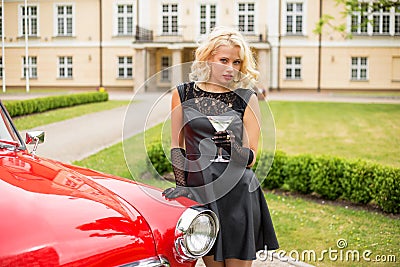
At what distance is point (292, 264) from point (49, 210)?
2744mm

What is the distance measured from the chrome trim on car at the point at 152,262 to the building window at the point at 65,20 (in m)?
30.5

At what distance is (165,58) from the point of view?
116ft

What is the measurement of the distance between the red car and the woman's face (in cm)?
70

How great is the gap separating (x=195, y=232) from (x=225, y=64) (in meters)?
0.92

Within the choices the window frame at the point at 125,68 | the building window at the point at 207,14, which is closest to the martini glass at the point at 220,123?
the building window at the point at 207,14

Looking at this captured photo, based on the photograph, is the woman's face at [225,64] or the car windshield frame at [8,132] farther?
the car windshield frame at [8,132]

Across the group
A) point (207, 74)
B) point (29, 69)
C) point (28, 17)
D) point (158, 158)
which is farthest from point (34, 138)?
point (29, 69)

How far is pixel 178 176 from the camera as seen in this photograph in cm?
299

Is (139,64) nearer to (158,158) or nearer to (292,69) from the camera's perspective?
(292,69)

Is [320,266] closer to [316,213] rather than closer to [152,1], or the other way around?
[316,213]

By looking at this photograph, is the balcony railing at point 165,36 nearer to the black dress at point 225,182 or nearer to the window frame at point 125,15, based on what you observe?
the window frame at point 125,15

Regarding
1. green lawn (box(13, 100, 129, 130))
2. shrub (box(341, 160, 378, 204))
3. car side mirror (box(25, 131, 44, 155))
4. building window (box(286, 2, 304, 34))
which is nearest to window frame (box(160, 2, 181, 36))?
building window (box(286, 2, 304, 34))

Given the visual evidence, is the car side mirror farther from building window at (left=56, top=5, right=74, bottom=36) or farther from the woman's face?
building window at (left=56, top=5, right=74, bottom=36)

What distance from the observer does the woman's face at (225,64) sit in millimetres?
2980
